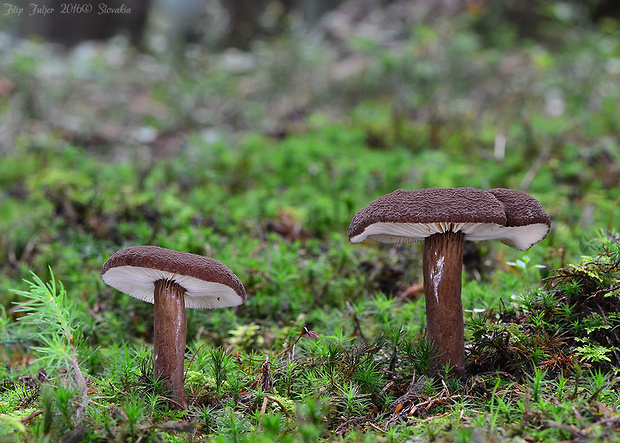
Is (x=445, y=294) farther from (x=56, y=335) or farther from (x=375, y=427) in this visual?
(x=56, y=335)

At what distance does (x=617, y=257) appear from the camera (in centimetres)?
267

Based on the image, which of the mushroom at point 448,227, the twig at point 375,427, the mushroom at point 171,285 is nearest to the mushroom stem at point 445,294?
the mushroom at point 448,227

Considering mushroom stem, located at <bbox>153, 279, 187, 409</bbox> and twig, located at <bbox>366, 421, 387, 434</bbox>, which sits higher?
mushroom stem, located at <bbox>153, 279, 187, 409</bbox>

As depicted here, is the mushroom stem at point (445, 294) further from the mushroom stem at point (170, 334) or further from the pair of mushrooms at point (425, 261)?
the mushroom stem at point (170, 334)

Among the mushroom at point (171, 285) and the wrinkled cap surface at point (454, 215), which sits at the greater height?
the wrinkled cap surface at point (454, 215)

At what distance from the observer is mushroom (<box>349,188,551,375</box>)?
2.22 meters

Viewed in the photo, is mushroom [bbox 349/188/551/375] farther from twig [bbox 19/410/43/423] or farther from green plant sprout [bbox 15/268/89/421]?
twig [bbox 19/410/43/423]

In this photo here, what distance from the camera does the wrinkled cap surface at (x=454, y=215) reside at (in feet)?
7.20

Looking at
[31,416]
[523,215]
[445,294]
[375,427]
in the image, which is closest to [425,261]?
[445,294]

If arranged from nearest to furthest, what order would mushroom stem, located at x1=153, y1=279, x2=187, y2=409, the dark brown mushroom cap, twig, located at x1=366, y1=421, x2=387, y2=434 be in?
twig, located at x1=366, y1=421, x2=387, y2=434, the dark brown mushroom cap, mushroom stem, located at x1=153, y1=279, x2=187, y2=409

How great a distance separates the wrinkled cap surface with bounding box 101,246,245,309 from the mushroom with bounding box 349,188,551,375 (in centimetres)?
71

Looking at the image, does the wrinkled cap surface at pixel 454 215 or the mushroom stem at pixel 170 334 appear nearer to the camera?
the wrinkled cap surface at pixel 454 215

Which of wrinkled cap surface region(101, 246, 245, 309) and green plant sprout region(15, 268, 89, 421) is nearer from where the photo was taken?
green plant sprout region(15, 268, 89, 421)

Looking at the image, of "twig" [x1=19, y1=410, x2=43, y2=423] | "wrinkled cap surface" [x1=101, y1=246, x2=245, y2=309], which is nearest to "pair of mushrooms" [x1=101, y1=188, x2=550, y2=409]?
"wrinkled cap surface" [x1=101, y1=246, x2=245, y2=309]
